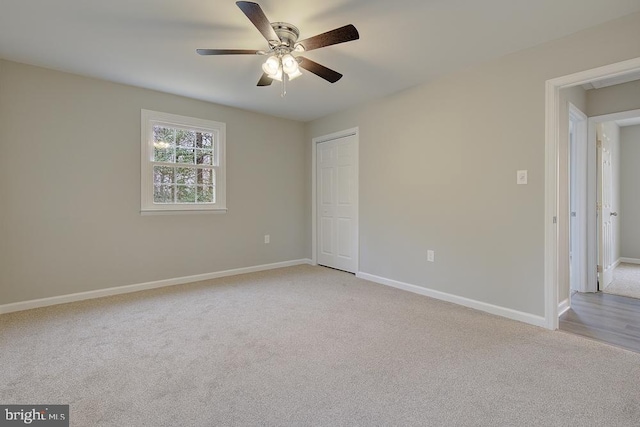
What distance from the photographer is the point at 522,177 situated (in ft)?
8.76

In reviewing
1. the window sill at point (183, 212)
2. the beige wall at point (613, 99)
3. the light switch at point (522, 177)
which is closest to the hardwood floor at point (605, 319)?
the light switch at point (522, 177)

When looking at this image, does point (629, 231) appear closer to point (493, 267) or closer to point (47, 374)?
point (493, 267)

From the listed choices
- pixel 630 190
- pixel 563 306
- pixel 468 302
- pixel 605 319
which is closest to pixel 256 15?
pixel 468 302

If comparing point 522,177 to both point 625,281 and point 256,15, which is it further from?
point 625,281

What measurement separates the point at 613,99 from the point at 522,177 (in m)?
1.82

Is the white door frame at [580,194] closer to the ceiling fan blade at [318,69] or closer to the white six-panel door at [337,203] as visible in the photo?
the white six-panel door at [337,203]

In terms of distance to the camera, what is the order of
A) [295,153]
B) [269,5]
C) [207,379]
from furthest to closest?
[295,153] < [269,5] < [207,379]

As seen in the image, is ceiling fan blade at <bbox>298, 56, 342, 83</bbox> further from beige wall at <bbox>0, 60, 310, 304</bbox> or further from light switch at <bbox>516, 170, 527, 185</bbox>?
beige wall at <bbox>0, 60, 310, 304</bbox>

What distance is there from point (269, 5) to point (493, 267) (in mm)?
2893

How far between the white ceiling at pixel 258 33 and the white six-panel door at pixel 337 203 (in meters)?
1.32

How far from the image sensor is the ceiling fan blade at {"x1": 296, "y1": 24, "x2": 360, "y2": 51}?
1818 millimetres

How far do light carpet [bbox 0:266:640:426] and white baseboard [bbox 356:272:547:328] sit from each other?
10cm

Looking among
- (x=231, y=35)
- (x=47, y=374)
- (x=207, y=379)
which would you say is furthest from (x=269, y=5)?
(x=47, y=374)

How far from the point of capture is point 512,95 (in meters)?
2.72
